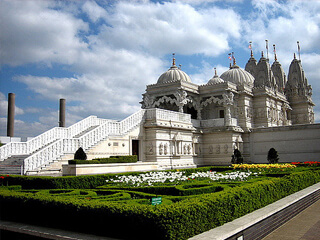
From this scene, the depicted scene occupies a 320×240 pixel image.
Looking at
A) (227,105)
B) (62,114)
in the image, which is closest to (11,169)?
(62,114)

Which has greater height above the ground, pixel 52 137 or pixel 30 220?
pixel 52 137

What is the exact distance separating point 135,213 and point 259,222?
3.32 m

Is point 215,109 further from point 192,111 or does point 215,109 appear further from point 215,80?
point 215,80

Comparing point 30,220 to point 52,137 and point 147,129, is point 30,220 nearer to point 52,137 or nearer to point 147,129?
point 52,137

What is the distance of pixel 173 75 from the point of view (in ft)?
126

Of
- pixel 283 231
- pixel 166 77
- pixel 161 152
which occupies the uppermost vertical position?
pixel 166 77

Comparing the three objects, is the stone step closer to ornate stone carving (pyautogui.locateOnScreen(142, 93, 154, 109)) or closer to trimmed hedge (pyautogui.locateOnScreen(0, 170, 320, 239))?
trimmed hedge (pyautogui.locateOnScreen(0, 170, 320, 239))

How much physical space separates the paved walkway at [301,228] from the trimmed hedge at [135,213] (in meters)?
0.89

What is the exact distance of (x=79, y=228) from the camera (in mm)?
6660

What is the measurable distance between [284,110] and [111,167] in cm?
3563

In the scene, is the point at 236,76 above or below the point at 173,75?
above

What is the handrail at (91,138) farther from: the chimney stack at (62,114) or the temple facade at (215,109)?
the chimney stack at (62,114)

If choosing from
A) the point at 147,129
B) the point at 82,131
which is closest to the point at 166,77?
the point at 147,129

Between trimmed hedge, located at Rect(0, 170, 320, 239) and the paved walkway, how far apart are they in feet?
2.92
